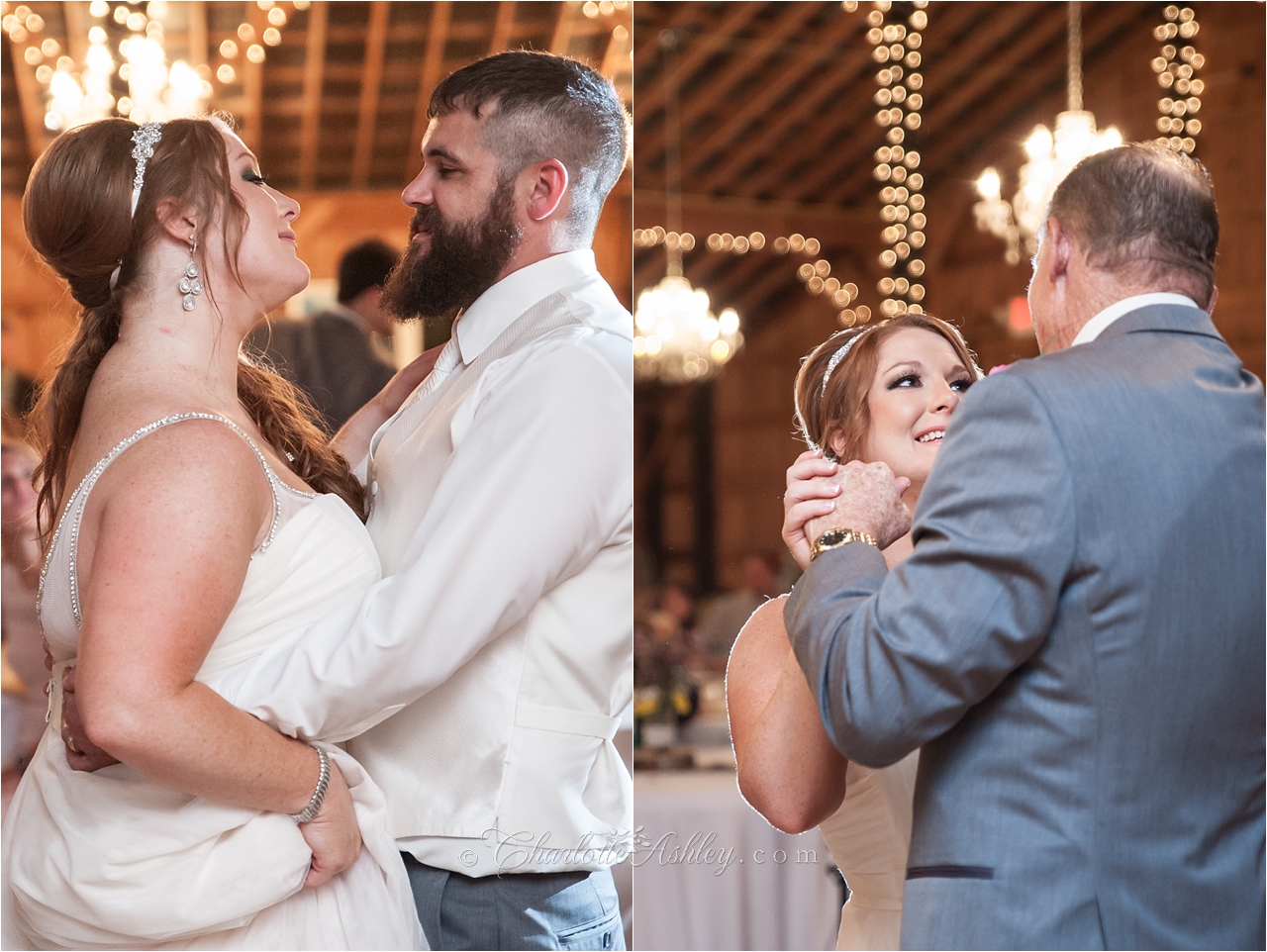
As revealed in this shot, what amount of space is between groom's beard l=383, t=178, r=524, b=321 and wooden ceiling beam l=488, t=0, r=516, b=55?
4.25 m

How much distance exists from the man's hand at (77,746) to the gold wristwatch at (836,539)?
2.88ft

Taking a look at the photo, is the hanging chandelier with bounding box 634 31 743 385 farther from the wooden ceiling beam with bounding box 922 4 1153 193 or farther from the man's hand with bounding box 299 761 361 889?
the man's hand with bounding box 299 761 361 889

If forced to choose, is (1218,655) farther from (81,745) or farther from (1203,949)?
(81,745)

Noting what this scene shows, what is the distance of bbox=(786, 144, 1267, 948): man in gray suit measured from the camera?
1129mm

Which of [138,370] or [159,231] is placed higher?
[159,231]

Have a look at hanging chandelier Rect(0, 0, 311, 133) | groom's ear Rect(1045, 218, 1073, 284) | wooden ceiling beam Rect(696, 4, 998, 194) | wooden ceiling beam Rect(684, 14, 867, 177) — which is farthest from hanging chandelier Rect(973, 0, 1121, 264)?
groom's ear Rect(1045, 218, 1073, 284)

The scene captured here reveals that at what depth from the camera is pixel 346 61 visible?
6793 mm

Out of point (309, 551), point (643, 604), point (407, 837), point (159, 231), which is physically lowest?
point (643, 604)

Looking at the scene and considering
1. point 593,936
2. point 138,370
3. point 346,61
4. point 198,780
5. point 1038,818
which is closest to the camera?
point 1038,818

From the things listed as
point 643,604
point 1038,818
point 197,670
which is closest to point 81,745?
point 197,670

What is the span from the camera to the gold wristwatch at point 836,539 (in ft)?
4.25

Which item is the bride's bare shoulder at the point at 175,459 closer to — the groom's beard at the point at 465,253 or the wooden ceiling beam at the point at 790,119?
the groom's beard at the point at 465,253

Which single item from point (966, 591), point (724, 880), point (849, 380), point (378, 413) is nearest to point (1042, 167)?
point (724, 880)

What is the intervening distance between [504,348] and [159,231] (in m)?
0.49
